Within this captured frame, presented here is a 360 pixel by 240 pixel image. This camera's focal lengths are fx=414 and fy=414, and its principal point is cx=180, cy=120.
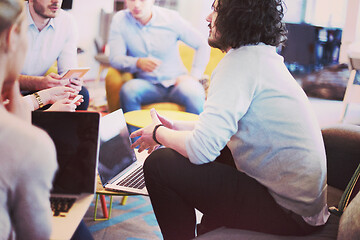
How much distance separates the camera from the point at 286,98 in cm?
134

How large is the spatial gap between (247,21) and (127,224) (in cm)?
138

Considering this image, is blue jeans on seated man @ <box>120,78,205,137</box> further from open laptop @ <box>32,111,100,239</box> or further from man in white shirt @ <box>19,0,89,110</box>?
open laptop @ <box>32,111,100,239</box>

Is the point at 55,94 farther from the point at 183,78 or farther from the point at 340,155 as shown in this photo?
the point at 183,78

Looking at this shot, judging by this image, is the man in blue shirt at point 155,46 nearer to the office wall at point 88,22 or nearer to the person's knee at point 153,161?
the office wall at point 88,22

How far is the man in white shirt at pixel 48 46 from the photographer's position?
2400mm

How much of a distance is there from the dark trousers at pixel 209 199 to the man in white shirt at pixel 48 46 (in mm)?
1065

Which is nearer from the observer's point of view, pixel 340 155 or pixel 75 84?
pixel 340 155

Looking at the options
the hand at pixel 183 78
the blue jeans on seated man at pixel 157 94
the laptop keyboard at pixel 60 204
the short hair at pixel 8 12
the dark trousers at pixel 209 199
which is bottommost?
the blue jeans on seated man at pixel 157 94

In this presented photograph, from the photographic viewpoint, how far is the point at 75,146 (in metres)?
1.03

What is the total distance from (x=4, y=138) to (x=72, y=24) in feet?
7.28

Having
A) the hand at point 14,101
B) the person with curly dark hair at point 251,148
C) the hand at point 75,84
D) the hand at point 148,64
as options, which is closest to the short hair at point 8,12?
the hand at point 14,101

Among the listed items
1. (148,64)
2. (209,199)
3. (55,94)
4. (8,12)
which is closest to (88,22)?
(148,64)

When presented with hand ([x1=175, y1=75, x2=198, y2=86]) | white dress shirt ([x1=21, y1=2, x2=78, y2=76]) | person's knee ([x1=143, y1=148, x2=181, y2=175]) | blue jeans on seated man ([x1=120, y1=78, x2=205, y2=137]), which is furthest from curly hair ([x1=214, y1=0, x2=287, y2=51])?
hand ([x1=175, y1=75, x2=198, y2=86])

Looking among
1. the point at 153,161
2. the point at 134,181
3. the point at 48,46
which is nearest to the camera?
the point at 153,161
